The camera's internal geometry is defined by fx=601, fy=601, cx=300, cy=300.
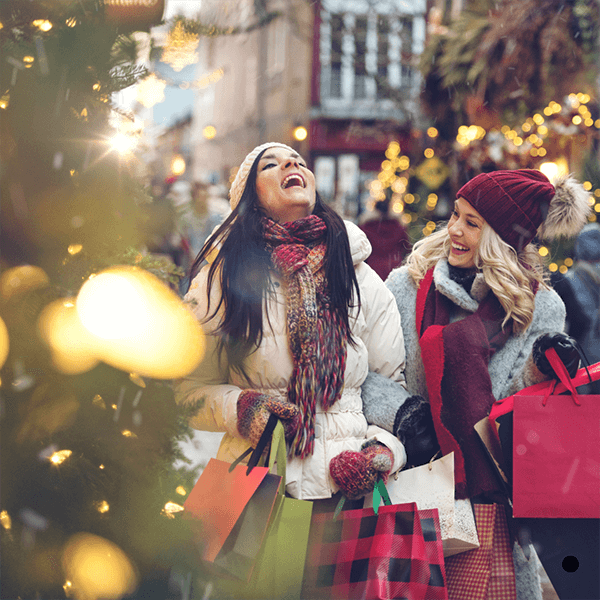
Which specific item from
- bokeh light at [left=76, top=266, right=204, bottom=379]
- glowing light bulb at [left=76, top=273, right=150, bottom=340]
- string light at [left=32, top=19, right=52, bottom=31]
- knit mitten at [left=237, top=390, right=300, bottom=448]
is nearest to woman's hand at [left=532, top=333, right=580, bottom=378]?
knit mitten at [left=237, top=390, right=300, bottom=448]

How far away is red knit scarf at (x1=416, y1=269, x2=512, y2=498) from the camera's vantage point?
6.82 feet

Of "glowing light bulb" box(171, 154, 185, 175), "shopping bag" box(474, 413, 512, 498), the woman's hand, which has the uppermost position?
"glowing light bulb" box(171, 154, 185, 175)

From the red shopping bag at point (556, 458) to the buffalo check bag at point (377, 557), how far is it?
36 cm

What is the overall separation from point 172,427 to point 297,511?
0.49 meters

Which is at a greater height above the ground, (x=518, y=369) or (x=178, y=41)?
(x=178, y=41)

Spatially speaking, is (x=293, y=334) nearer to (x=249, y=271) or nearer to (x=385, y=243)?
(x=249, y=271)

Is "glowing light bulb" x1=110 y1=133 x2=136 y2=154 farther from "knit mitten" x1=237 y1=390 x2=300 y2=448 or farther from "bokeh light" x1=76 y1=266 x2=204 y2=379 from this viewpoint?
"knit mitten" x1=237 y1=390 x2=300 y2=448

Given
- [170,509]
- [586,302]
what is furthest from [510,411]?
[586,302]

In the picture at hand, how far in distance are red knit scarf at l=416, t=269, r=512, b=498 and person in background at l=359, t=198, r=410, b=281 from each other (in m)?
1.60

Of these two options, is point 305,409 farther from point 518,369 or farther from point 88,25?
point 88,25

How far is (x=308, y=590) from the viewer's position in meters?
1.80

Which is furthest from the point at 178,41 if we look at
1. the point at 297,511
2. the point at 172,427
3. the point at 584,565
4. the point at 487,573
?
the point at 584,565

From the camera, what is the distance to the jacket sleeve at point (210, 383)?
1947 mm

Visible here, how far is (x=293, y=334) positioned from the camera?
196 centimetres
